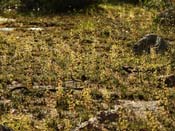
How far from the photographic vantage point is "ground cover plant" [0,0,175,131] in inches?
480

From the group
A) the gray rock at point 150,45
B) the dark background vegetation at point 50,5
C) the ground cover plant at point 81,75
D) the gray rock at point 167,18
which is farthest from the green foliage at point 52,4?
the gray rock at point 150,45

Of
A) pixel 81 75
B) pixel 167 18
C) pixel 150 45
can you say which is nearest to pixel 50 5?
pixel 167 18

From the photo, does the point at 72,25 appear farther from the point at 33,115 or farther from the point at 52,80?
the point at 33,115

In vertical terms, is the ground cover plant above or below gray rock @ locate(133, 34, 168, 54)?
below

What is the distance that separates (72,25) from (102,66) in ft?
→ 24.7

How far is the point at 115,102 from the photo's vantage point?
13.6m

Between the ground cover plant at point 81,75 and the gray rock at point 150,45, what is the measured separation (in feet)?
0.73

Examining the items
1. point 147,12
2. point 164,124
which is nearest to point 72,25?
point 147,12

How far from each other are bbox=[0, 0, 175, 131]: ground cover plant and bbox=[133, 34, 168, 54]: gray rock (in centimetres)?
22

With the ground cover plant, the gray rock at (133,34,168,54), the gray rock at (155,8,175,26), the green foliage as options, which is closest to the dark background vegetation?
the green foliage

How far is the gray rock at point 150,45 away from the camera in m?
18.2

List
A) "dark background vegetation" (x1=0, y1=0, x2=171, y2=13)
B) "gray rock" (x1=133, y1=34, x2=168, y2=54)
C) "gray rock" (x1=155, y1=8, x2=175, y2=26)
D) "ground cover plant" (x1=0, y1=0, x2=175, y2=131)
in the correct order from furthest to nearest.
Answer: "dark background vegetation" (x1=0, y1=0, x2=171, y2=13) < "gray rock" (x1=155, y1=8, x2=175, y2=26) < "gray rock" (x1=133, y1=34, x2=168, y2=54) < "ground cover plant" (x1=0, y1=0, x2=175, y2=131)

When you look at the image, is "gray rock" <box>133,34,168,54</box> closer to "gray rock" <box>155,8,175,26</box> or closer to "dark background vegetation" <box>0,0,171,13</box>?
"gray rock" <box>155,8,175,26</box>

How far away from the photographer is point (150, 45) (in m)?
18.2
